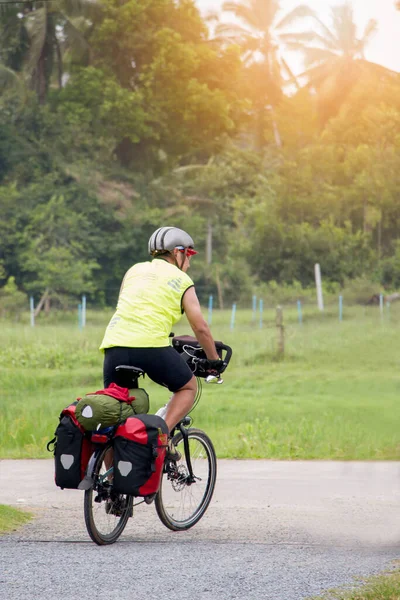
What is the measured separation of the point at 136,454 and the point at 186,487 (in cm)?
58

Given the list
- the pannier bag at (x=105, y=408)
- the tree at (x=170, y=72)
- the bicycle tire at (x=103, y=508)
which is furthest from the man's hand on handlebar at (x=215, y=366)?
the tree at (x=170, y=72)

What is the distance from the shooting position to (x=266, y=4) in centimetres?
1395

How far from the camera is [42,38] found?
14.1m

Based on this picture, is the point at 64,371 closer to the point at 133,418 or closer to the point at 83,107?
the point at 83,107

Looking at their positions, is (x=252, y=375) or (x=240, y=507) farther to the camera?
(x=252, y=375)

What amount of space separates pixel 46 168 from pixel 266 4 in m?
3.53

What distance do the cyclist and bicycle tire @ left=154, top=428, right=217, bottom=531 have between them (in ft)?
0.40

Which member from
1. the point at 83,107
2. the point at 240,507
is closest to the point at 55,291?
the point at 83,107

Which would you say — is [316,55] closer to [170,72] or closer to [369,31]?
[369,31]

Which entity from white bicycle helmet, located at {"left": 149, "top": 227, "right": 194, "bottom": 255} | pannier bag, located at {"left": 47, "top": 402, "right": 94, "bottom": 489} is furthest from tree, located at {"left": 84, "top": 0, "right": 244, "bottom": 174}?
pannier bag, located at {"left": 47, "top": 402, "right": 94, "bottom": 489}

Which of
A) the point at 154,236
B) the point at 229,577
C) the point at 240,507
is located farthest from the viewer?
the point at 240,507

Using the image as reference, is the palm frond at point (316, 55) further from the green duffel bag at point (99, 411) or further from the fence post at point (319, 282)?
the green duffel bag at point (99, 411)

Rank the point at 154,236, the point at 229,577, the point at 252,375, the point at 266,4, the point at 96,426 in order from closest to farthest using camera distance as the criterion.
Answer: the point at 229,577 < the point at 96,426 < the point at 154,236 < the point at 252,375 < the point at 266,4

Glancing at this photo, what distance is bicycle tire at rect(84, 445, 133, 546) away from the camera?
12.9ft
